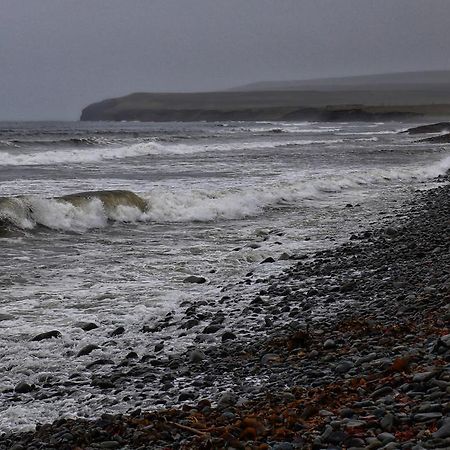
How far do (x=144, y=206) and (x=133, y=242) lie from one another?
3175 millimetres

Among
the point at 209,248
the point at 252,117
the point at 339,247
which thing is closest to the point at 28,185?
the point at 209,248

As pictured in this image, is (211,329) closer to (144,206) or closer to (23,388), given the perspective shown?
(23,388)

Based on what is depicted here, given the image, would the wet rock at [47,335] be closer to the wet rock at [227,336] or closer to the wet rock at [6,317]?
the wet rock at [6,317]

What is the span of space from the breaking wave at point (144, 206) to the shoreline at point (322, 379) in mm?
6333

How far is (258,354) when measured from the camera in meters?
5.56

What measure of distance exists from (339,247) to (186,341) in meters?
4.59

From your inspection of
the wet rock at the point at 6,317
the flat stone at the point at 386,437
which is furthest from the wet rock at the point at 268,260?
the flat stone at the point at 386,437

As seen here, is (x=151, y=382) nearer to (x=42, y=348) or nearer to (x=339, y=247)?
(x=42, y=348)

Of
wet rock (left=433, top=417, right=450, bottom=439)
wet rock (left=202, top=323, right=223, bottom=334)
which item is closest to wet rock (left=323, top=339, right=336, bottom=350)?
wet rock (left=202, top=323, right=223, bottom=334)

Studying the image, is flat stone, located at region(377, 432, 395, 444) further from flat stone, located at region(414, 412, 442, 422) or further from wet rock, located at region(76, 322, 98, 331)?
wet rock, located at region(76, 322, 98, 331)

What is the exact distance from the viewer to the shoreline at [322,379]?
3.54 m

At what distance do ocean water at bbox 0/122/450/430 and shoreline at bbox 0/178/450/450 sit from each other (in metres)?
0.47

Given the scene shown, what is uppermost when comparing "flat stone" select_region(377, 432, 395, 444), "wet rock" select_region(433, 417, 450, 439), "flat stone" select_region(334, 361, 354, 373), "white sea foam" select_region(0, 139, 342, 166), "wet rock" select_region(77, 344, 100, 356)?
"white sea foam" select_region(0, 139, 342, 166)

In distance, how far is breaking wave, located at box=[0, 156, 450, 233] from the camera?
12.7m
